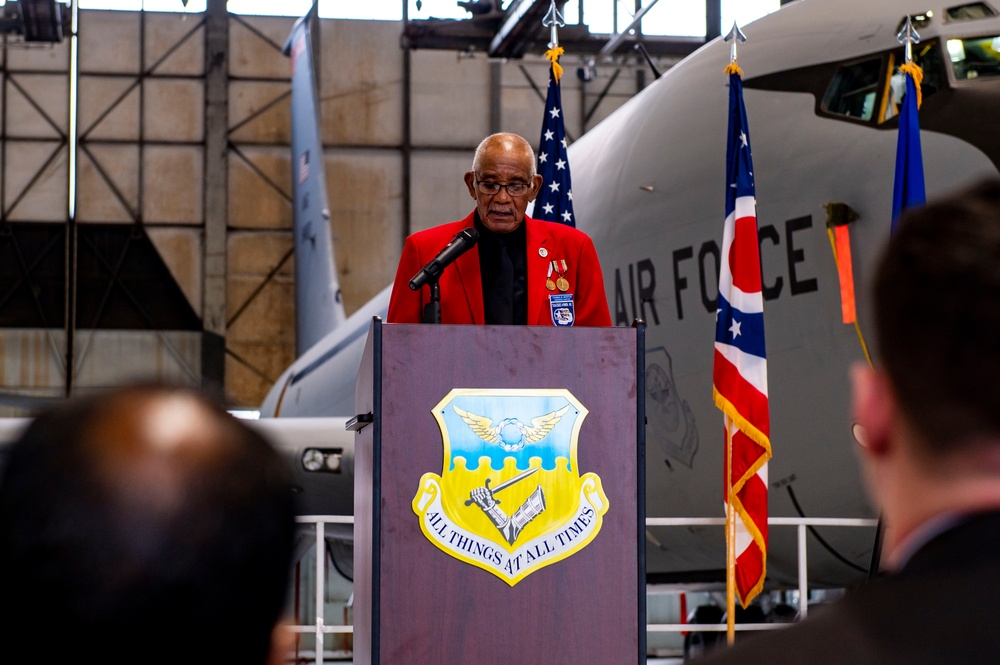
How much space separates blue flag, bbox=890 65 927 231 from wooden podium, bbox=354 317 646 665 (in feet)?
6.18

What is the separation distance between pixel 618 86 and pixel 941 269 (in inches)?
610

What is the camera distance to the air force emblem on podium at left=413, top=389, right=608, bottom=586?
7.13ft

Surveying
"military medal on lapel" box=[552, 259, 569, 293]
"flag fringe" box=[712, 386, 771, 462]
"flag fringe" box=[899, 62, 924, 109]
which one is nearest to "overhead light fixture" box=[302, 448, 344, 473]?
"flag fringe" box=[712, 386, 771, 462]

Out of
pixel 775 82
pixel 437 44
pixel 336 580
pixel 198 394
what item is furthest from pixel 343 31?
pixel 198 394

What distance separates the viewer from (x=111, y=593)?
550mm

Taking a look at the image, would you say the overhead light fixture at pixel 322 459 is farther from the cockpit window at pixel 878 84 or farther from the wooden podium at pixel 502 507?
the wooden podium at pixel 502 507

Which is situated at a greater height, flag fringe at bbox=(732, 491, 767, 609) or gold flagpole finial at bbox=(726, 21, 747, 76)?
gold flagpole finial at bbox=(726, 21, 747, 76)

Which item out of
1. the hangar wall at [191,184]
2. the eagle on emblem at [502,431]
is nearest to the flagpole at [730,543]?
the eagle on emblem at [502,431]

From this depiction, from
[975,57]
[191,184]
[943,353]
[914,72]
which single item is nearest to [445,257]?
[943,353]

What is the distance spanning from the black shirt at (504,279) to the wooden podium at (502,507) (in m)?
0.55

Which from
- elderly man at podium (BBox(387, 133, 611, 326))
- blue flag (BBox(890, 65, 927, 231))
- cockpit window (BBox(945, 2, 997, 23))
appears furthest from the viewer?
cockpit window (BBox(945, 2, 997, 23))

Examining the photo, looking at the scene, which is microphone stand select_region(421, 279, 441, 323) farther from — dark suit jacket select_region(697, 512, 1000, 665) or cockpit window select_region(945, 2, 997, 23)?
cockpit window select_region(945, 2, 997, 23)

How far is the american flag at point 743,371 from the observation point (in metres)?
3.98

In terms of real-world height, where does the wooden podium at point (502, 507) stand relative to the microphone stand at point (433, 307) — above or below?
below
